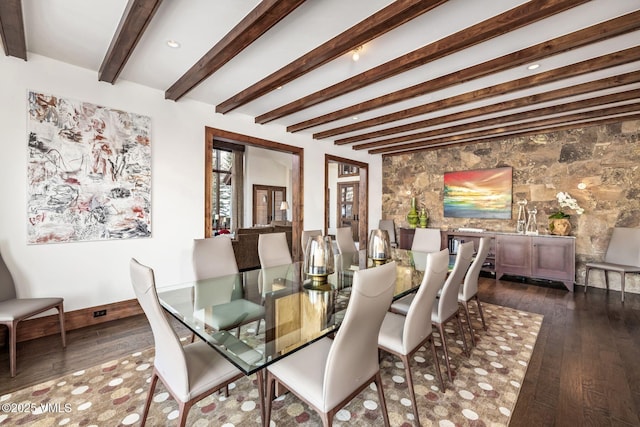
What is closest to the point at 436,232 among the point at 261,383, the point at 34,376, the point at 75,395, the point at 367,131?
the point at 367,131

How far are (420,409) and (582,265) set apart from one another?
4.65 meters

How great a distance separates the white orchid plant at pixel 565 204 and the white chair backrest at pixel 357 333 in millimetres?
4819

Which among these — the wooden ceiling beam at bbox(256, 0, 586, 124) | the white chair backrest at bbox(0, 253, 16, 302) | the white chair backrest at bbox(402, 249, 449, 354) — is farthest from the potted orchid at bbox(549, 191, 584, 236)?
the white chair backrest at bbox(0, 253, 16, 302)

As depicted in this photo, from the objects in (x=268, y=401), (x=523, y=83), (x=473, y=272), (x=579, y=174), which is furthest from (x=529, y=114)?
(x=268, y=401)

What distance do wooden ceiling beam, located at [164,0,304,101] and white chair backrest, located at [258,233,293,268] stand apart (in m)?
1.71

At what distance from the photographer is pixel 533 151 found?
16.4ft

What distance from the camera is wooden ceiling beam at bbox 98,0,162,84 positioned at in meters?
1.83

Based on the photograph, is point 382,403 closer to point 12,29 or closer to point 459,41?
point 459,41

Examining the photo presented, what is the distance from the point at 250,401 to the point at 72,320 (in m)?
2.32

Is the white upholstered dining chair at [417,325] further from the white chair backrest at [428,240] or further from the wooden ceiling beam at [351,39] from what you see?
the white chair backrest at [428,240]

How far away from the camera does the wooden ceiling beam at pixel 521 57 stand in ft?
6.46

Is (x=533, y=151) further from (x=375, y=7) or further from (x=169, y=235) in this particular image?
(x=169, y=235)

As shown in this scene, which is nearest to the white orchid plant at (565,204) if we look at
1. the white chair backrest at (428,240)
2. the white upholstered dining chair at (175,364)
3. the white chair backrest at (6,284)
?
the white chair backrest at (428,240)

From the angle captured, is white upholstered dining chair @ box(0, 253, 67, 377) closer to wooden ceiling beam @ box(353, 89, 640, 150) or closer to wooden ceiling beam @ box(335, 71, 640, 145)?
wooden ceiling beam @ box(335, 71, 640, 145)
